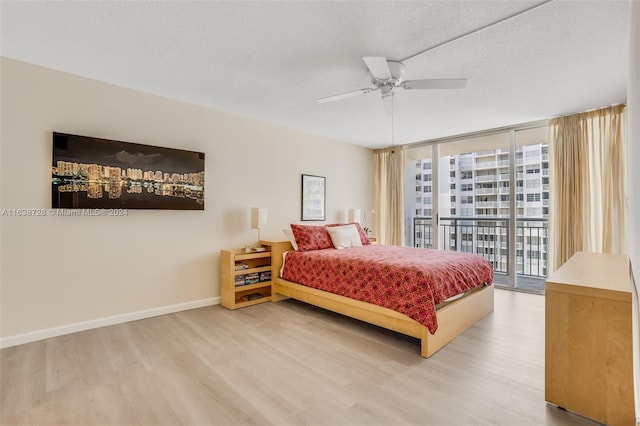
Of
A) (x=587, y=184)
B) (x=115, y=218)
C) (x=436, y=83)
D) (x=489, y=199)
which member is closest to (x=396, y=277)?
(x=436, y=83)

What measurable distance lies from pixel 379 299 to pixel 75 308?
9.48 feet

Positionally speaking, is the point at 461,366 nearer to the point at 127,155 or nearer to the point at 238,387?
the point at 238,387

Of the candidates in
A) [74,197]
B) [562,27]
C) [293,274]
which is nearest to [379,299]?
[293,274]

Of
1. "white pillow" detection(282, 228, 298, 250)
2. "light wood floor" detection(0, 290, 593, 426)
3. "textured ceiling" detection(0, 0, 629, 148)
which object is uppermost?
"textured ceiling" detection(0, 0, 629, 148)

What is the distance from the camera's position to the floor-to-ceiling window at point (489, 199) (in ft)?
14.5

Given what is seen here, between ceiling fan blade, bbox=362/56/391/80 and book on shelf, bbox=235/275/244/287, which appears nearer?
ceiling fan blade, bbox=362/56/391/80

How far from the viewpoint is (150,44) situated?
7.58ft

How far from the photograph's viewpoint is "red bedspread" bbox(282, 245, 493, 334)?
2.47 metres

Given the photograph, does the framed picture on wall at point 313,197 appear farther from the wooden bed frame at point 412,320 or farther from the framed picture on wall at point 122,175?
the framed picture on wall at point 122,175

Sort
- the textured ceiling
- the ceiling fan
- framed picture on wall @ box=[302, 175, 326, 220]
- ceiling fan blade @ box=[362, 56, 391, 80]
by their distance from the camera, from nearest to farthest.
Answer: the textured ceiling < ceiling fan blade @ box=[362, 56, 391, 80] < the ceiling fan < framed picture on wall @ box=[302, 175, 326, 220]

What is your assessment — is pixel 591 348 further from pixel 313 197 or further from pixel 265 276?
pixel 313 197

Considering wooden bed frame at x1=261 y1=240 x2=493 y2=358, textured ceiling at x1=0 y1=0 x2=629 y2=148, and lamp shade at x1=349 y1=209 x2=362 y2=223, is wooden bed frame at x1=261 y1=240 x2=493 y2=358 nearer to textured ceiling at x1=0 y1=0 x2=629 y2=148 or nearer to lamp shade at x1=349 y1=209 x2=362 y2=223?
lamp shade at x1=349 y1=209 x2=362 y2=223

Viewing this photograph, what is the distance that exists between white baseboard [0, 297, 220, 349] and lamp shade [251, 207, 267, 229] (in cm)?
106

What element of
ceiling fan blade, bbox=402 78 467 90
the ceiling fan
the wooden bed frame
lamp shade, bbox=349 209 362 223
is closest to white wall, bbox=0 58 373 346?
the wooden bed frame
